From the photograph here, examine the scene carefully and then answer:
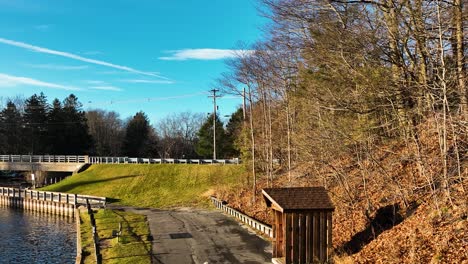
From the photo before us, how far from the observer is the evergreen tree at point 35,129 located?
6992 centimetres

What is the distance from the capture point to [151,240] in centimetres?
1816

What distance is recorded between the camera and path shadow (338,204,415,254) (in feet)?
40.4

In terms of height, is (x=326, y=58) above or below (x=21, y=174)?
above

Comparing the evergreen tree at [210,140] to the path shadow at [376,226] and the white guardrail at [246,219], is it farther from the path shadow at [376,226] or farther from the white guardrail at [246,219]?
the path shadow at [376,226]

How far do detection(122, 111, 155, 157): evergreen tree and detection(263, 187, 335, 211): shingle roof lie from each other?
68594 mm

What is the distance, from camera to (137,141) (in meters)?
80.4

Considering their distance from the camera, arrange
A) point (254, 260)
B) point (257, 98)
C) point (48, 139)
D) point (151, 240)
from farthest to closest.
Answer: point (48, 139)
point (257, 98)
point (151, 240)
point (254, 260)

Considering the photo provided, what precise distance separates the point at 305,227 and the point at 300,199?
86 centimetres

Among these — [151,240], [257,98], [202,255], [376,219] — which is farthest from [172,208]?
[376,219]

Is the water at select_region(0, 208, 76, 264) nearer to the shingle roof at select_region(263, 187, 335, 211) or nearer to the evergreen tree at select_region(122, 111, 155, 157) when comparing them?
the shingle roof at select_region(263, 187, 335, 211)

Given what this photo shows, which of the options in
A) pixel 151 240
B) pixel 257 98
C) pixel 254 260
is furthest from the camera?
pixel 257 98

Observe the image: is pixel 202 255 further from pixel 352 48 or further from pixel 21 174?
pixel 21 174

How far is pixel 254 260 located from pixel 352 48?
8.07 meters

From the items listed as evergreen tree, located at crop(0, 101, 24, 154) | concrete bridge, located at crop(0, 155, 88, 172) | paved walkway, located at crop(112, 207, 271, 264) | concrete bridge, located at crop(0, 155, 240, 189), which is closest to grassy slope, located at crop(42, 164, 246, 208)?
concrete bridge, located at crop(0, 155, 240, 189)
